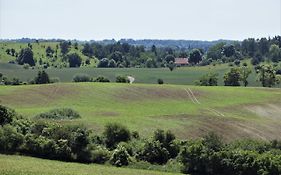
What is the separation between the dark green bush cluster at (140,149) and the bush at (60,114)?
443 inches

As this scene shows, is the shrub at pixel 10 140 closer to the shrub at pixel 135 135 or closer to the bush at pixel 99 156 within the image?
the bush at pixel 99 156

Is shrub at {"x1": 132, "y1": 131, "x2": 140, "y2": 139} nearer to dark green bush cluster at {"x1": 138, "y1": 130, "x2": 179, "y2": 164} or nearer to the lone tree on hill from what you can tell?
dark green bush cluster at {"x1": 138, "y1": 130, "x2": 179, "y2": 164}

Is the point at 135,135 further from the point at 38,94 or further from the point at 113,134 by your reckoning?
the point at 38,94

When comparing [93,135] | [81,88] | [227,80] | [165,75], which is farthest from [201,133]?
[165,75]

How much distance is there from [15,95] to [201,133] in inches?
1467

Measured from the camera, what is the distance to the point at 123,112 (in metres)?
83.7

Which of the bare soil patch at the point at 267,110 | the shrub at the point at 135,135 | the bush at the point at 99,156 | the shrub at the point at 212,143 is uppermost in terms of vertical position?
the shrub at the point at 212,143

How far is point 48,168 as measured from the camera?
163 feet

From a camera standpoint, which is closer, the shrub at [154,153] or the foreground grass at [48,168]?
the foreground grass at [48,168]

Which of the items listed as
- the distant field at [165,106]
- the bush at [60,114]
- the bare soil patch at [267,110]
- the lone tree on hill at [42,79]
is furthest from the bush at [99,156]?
the lone tree on hill at [42,79]

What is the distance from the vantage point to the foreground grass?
46906 mm

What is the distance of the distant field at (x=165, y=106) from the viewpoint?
73.9m

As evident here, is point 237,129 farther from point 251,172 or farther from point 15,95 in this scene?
point 15,95

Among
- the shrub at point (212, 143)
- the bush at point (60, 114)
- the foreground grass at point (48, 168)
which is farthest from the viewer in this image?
the bush at point (60, 114)
